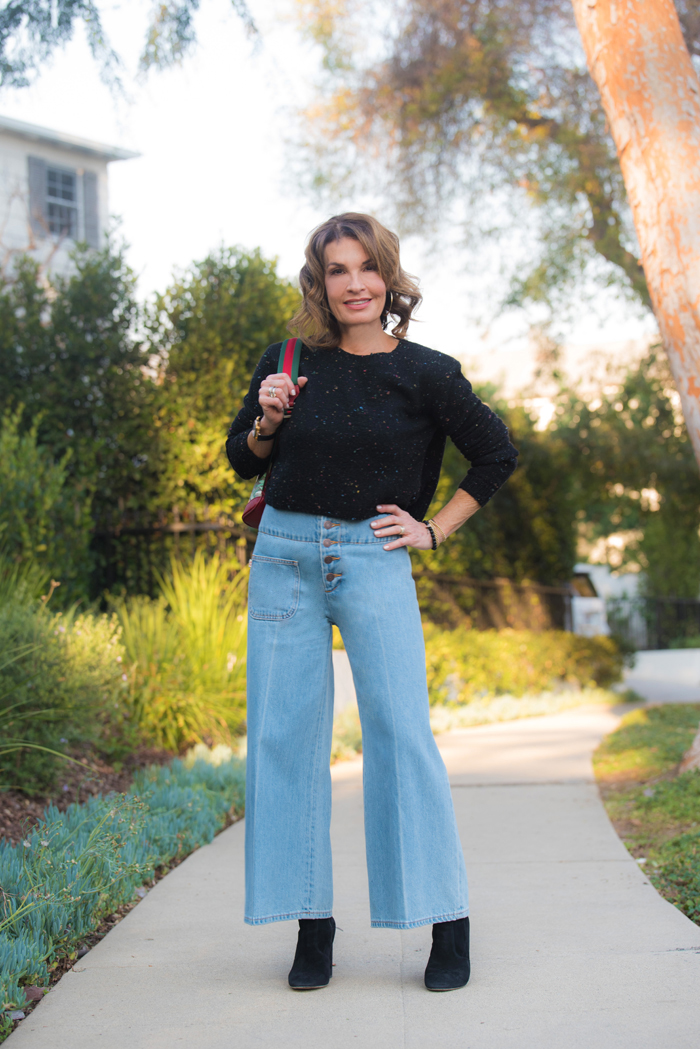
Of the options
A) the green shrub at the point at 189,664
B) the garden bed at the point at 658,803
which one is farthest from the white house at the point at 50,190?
the garden bed at the point at 658,803

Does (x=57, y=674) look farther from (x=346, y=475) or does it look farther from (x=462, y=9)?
(x=462, y=9)

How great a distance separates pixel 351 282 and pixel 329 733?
1191 mm

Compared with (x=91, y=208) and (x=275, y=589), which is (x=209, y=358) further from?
(x=91, y=208)

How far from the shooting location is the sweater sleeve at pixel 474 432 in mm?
2512

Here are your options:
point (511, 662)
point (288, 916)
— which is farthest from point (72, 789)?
point (511, 662)

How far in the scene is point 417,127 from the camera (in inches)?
379

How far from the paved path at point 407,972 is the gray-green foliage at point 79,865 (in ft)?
0.28

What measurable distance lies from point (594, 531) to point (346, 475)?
83.1 feet

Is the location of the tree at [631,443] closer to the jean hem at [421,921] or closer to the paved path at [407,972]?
the paved path at [407,972]

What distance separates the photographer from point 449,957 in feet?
7.75

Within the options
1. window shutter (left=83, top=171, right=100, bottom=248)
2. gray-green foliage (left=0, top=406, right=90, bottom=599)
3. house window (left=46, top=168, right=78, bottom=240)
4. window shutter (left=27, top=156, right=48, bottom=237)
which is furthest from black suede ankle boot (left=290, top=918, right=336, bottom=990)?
window shutter (left=83, top=171, right=100, bottom=248)

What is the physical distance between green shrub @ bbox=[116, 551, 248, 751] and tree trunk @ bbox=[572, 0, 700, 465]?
3.00m

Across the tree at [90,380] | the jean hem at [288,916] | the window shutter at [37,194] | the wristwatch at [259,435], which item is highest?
the window shutter at [37,194]

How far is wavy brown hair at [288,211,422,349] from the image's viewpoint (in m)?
2.50
